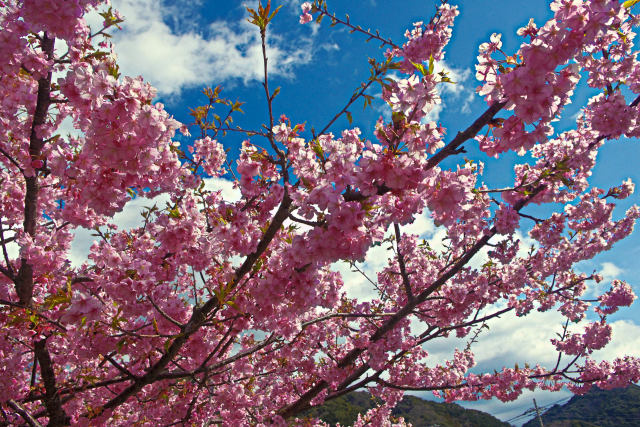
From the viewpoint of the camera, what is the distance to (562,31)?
7.48 ft

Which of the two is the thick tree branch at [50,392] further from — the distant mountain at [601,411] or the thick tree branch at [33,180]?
the distant mountain at [601,411]

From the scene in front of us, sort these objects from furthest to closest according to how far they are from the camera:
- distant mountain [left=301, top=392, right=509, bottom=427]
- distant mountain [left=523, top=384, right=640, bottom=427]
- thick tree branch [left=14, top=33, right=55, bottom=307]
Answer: distant mountain [left=523, top=384, right=640, bottom=427] < distant mountain [left=301, top=392, right=509, bottom=427] < thick tree branch [left=14, top=33, right=55, bottom=307]

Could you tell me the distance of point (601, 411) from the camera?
388 feet

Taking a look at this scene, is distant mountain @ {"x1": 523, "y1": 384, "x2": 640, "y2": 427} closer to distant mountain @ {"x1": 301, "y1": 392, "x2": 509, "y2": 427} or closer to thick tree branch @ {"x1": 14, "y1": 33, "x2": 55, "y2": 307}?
distant mountain @ {"x1": 301, "y1": 392, "x2": 509, "y2": 427}

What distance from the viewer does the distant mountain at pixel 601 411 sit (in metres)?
108

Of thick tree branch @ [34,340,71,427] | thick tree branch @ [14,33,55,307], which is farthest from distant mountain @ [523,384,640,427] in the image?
thick tree branch @ [14,33,55,307]

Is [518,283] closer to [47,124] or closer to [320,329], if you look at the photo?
[320,329]

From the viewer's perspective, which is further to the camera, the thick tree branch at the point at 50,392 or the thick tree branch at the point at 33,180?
the thick tree branch at the point at 50,392

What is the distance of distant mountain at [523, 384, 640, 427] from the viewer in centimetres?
10844

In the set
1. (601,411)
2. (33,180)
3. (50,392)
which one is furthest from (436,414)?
(33,180)

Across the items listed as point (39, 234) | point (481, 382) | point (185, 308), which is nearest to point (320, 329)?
point (185, 308)

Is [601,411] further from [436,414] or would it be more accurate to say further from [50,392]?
[50,392]

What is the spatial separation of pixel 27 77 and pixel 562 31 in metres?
6.09

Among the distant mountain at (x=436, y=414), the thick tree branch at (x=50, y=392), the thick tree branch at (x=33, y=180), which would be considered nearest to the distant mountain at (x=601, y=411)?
the distant mountain at (x=436, y=414)
